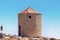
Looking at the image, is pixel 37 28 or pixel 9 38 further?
pixel 37 28

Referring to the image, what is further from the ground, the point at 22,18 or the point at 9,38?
the point at 22,18

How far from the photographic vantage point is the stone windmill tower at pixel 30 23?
3494cm

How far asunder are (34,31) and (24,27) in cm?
123

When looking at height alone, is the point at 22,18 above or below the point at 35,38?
above

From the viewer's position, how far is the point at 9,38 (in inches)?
1265

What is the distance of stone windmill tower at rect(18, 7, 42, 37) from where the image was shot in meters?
34.9

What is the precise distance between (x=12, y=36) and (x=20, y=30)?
276 cm

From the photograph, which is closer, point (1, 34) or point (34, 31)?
point (1, 34)

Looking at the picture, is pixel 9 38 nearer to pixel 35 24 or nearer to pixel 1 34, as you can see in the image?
pixel 1 34

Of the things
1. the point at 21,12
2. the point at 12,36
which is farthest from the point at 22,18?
the point at 12,36

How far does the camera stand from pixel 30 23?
34938 millimetres

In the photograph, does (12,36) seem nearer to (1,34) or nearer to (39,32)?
(1,34)

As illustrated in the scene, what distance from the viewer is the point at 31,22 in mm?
35000

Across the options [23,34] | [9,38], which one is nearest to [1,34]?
[9,38]
